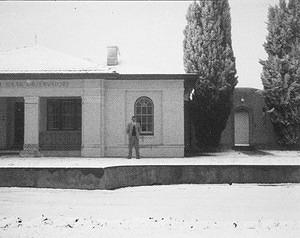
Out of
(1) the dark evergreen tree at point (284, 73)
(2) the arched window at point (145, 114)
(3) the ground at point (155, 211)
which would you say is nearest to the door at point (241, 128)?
(1) the dark evergreen tree at point (284, 73)

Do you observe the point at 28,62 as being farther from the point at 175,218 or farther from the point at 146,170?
the point at 175,218

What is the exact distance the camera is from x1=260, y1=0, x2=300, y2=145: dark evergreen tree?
77.8 feet

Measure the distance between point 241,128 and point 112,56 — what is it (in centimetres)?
904

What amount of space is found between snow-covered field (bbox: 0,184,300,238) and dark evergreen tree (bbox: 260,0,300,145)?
38.5 ft

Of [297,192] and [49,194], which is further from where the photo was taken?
[297,192]

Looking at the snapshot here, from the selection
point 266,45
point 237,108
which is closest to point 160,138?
point 237,108

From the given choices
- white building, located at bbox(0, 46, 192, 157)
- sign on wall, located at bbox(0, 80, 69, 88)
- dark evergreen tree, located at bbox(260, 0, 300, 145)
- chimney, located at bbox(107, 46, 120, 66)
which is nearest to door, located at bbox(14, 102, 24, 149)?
white building, located at bbox(0, 46, 192, 157)

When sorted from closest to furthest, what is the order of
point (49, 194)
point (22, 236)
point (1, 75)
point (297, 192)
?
point (22, 236) → point (49, 194) → point (297, 192) → point (1, 75)

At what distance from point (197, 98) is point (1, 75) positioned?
394 inches

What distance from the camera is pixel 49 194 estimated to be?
36.3ft

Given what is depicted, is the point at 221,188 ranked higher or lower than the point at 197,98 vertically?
lower

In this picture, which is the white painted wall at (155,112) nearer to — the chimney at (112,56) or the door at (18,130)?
the chimney at (112,56)

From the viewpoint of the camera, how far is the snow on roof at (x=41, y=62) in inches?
729

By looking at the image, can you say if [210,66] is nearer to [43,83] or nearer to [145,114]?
[145,114]
